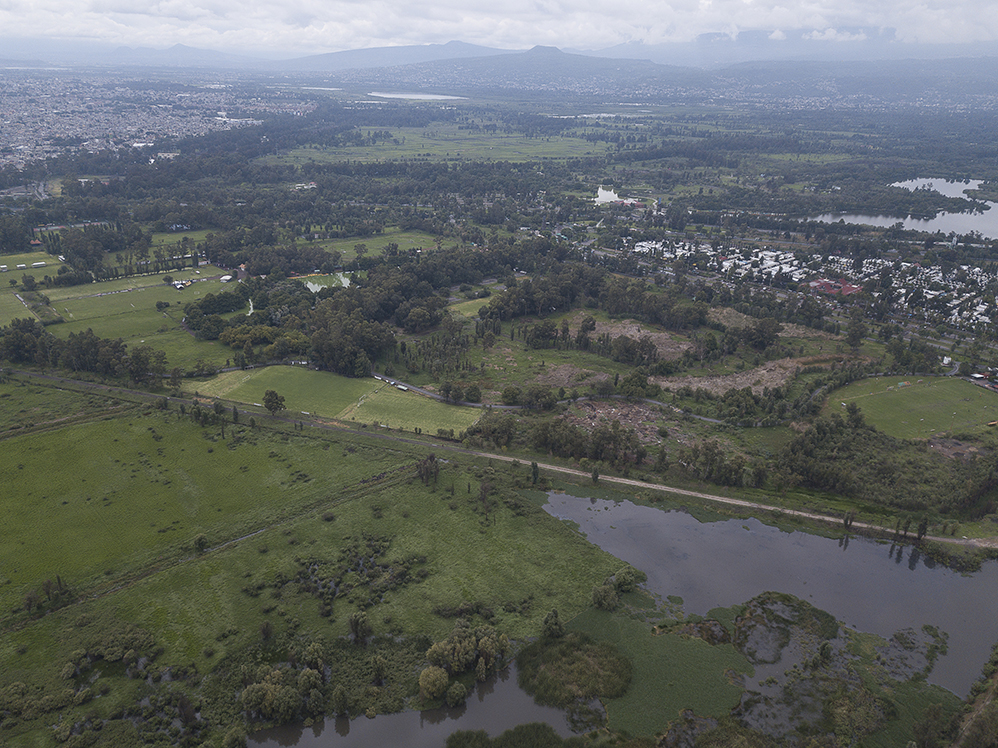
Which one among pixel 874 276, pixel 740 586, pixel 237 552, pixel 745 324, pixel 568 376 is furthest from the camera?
pixel 874 276

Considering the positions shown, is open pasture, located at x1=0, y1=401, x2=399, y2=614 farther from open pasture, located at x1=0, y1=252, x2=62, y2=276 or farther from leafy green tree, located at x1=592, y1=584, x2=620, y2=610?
open pasture, located at x1=0, y1=252, x2=62, y2=276

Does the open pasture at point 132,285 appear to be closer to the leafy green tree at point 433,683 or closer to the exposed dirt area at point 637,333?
the exposed dirt area at point 637,333

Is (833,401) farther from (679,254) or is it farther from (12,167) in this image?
(12,167)

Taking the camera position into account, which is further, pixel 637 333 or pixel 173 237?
pixel 173 237

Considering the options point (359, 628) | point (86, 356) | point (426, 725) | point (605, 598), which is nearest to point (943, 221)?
point (605, 598)

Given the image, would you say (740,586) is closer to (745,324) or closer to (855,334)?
(855,334)

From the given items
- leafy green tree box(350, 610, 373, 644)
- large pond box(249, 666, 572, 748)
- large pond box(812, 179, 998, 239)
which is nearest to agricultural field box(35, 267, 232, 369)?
leafy green tree box(350, 610, 373, 644)
